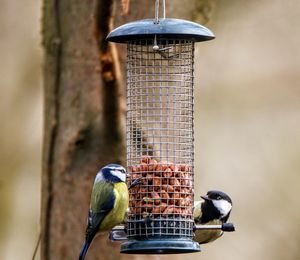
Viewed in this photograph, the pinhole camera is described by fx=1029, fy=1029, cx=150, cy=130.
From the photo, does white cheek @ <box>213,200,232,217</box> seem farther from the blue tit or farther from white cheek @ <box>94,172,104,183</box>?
white cheek @ <box>94,172,104,183</box>

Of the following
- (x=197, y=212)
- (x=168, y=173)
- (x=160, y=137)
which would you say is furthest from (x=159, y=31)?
(x=197, y=212)

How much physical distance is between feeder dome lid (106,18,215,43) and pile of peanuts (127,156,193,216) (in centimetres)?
85

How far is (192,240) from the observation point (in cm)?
618

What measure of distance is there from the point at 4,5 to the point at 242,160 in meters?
3.51

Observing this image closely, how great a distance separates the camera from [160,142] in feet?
20.8

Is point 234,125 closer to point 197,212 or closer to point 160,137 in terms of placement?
point 197,212

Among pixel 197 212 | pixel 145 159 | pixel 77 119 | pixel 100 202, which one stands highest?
pixel 77 119

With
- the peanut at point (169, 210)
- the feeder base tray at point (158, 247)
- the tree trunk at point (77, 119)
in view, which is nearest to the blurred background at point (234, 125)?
the tree trunk at point (77, 119)

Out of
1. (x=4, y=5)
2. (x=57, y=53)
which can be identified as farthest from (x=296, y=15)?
(x=57, y=53)

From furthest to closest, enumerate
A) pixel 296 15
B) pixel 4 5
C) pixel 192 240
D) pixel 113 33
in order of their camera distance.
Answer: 1. pixel 296 15
2. pixel 4 5
3. pixel 192 240
4. pixel 113 33

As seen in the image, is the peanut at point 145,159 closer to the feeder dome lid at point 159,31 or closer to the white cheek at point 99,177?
the white cheek at point 99,177

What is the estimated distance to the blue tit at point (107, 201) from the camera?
19.6 ft

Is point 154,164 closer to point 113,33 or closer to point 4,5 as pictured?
point 113,33

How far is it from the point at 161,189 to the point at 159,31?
102 centimetres
